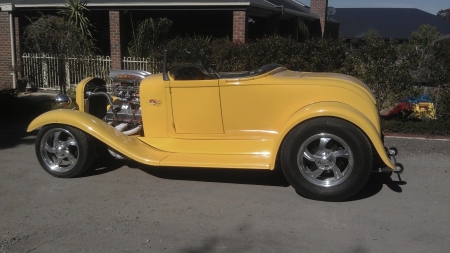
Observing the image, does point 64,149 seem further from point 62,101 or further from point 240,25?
point 240,25

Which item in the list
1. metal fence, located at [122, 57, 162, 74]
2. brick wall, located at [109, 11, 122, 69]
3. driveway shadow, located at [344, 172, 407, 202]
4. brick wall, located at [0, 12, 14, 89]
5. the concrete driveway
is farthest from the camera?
brick wall, located at [0, 12, 14, 89]

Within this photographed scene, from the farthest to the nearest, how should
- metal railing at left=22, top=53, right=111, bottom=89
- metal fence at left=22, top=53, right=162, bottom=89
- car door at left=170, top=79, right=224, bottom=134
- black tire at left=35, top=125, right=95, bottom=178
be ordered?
metal railing at left=22, top=53, right=111, bottom=89
metal fence at left=22, top=53, right=162, bottom=89
black tire at left=35, top=125, right=95, bottom=178
car door at left=170, top=79, right=224, bottom=134

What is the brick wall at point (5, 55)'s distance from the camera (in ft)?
52.1

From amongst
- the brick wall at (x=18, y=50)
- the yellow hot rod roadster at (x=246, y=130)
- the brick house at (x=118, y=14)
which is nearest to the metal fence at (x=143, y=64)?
the brick house at (x=118, y=14)

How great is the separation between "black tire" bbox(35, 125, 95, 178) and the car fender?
2.36 meters

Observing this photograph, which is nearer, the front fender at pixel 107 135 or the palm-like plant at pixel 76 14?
the front fender at pixel 107 135

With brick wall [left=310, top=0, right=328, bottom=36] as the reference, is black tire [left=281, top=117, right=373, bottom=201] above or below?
below

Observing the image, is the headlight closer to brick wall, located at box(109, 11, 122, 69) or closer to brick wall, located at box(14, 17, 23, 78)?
brick wall, located at box(109, 11, 122, 69)

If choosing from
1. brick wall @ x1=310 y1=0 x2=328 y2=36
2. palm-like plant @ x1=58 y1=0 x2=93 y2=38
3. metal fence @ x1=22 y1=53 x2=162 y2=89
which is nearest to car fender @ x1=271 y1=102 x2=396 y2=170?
metal fence @ x1=22 y1=53 x2=162 y2=89

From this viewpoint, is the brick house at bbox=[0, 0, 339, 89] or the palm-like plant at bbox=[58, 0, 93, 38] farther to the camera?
the palm-like plant at bbox=[58, 0, 93, 38]

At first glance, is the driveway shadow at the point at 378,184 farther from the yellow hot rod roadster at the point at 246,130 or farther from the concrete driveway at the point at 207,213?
the yellow hot rod roadster at the point at 246,130

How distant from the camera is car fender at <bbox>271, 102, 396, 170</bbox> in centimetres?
523

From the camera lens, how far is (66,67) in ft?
48.4

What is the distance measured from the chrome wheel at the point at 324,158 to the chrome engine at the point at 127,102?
2440 mm
